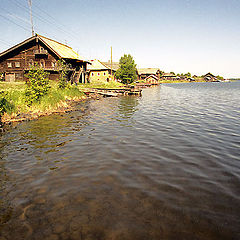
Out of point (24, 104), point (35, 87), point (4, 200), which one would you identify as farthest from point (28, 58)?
point (4, 200)

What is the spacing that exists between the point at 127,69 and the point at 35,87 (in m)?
39.5

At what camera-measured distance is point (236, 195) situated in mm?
4910

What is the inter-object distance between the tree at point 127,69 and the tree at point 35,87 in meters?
37.4

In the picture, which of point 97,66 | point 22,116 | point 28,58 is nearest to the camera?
point 22,116

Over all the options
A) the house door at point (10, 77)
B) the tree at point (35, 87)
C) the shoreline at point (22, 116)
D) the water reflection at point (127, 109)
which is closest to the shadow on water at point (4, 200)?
the shoreline at point (22, 116)

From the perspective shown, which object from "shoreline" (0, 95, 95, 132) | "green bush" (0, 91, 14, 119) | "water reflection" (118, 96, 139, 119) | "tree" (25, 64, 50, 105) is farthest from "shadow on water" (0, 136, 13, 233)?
"water reflection" (118, 96, 139, 119)

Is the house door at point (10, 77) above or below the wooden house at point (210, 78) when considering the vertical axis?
below

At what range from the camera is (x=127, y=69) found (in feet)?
170

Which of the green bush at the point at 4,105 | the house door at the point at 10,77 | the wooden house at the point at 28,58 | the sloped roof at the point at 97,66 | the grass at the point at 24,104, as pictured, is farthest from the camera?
the sloped roof at the point at 97,66

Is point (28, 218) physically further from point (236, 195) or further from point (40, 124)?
point (40, 124)

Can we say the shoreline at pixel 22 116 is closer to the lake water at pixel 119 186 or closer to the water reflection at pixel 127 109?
the lake water at pixel 119 186

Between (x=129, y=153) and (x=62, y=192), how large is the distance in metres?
3.40

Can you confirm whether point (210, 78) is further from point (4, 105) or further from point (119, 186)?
point (119, 186)

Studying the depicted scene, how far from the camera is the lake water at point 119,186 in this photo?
3.80 m
